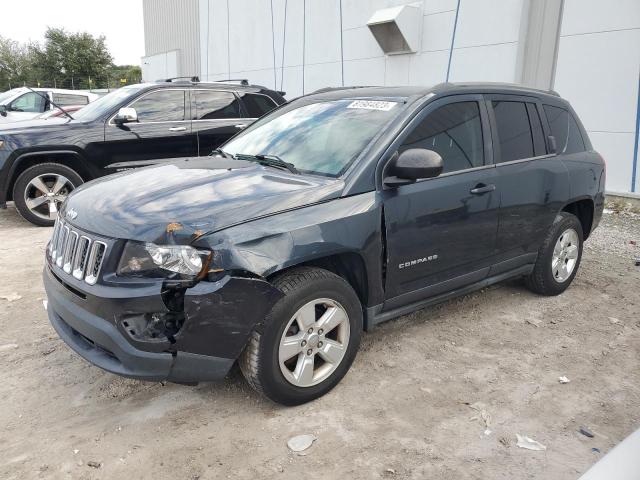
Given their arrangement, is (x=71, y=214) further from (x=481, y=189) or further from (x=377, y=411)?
(x=481, y=189)

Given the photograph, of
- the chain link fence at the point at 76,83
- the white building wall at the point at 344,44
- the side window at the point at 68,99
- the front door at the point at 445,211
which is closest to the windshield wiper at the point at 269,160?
the front door at the point at 445,211

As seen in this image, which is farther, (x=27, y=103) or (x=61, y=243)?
(x=27, y=103)

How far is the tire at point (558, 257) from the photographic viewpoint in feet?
15.0

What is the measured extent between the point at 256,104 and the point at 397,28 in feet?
13.2

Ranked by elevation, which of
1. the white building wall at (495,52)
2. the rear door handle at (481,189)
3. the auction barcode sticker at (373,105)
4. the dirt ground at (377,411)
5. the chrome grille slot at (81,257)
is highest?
the white building wall at (495,52)

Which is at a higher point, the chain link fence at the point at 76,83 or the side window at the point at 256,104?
the chain link fence at the point at 76,83

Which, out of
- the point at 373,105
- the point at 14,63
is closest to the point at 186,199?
the point at 373,105

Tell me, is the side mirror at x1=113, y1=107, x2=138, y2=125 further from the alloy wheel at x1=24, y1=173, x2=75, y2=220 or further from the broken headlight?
the broken headlight

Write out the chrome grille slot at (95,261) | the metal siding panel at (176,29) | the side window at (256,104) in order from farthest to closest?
the metal siding panel at (176,29) → the side window at (256,104) → the chrome grille slot at (95,261)

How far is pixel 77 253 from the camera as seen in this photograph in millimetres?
2834

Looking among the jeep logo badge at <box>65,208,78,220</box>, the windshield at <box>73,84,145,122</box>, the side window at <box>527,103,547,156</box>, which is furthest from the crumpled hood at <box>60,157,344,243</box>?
the windshield at <box>73,84,145,122</box>

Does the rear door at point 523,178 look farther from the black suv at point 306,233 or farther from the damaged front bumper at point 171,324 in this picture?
the damaged front bumper at point 171,324

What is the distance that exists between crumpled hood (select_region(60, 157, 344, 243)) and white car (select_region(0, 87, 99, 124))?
1072 cm

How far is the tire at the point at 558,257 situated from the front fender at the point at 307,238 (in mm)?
2003
